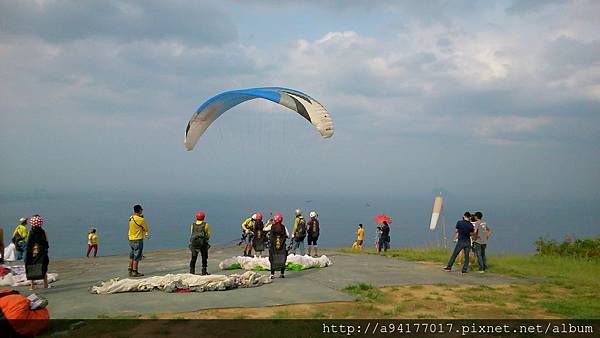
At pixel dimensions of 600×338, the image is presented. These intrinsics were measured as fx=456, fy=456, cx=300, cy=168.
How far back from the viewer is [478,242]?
13.7 metres

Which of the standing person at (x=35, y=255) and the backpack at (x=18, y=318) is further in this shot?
the standing person at (x=35, y=255)

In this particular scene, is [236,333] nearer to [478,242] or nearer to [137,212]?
[137,212]

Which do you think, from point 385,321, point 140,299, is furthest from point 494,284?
point 140,299

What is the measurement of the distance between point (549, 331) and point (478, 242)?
21.8ft

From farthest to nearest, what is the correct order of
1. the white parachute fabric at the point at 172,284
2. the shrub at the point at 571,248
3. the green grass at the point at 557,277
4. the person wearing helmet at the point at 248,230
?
the shrub at the point at 571,248 → the person wearing helmet at the point at 248,230 → the white parachute fabric at the point at 172,284 → the green grass at the point at 557,277

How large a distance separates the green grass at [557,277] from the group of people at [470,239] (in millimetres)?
594

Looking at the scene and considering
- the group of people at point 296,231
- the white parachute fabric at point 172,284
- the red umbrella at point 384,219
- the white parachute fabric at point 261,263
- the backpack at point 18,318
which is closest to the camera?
the backpack at point 18,318

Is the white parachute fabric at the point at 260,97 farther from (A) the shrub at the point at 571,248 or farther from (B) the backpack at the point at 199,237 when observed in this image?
(A) the shrub at the point at 571,248

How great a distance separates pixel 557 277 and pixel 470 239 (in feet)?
7.92

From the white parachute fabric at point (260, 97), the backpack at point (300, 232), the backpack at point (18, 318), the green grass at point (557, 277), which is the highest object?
the white parachute fabric at point (260, 97)

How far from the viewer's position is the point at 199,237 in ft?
38.7

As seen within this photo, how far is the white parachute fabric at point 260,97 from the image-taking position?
46.0 ft

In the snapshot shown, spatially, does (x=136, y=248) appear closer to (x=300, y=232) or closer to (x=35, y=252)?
(x=35, y=252)

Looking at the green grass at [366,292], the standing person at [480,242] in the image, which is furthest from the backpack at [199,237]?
the standing person at [480,242]
